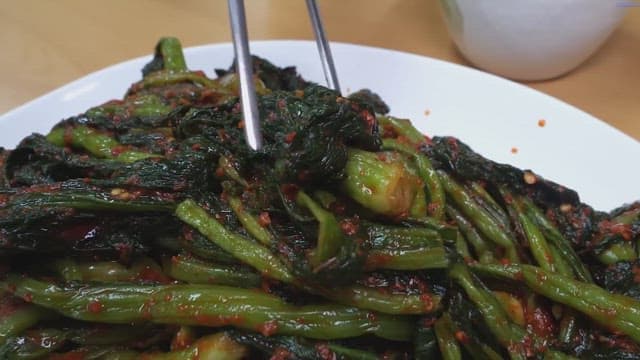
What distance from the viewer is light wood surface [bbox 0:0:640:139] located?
3.45 m

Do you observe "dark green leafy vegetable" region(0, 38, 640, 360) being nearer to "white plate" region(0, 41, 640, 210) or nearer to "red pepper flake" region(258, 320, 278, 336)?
"red pepper flake" region(258, 320, 278, 336)

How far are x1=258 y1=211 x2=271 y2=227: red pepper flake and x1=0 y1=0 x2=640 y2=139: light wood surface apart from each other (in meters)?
2.30

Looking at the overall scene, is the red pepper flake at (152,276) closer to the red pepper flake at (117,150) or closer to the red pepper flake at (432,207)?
the red pepper flake at (117,150)

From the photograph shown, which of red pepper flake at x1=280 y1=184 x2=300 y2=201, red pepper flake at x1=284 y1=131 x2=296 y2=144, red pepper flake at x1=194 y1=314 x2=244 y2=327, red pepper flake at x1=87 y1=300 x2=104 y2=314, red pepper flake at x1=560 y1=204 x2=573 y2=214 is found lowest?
red pepper flake at x1=194 y1=314 x2=244 y2=327

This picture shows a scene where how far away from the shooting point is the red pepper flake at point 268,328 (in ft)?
4.96

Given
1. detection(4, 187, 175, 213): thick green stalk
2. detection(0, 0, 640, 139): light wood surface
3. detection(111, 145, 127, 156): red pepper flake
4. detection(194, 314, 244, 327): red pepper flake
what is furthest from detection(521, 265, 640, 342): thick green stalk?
detection(0, 0, 640, 139): light wood surface

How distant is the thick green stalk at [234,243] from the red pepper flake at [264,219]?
2.4 inches

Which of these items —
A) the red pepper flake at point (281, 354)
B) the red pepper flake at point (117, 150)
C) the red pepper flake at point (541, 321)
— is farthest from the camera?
the red pepper flake at point (117, 150)

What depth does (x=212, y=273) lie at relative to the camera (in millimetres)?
1632

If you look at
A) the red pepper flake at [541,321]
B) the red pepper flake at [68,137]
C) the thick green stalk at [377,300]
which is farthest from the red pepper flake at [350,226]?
the red pepper flake at [68,137]

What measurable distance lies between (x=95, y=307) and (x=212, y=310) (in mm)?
309

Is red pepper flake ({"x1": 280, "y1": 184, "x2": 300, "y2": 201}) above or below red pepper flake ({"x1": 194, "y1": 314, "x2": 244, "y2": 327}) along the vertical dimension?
above

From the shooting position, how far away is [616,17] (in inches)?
123

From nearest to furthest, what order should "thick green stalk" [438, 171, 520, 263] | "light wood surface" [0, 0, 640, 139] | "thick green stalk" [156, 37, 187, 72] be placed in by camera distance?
"thick green stalk" [438, 171, 520, 263], "thick green stalk" [156, 37, 187, 72], "light wood surface" [0, 0, 640, 139]
